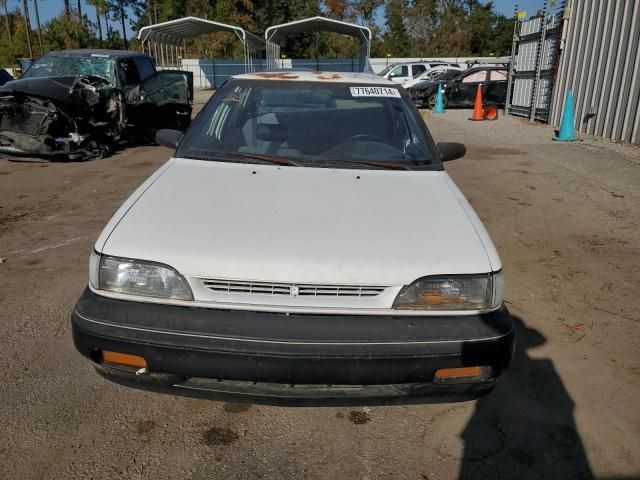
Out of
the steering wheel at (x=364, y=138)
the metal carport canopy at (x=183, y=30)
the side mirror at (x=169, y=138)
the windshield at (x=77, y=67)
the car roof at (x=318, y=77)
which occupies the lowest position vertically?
the side mirror at (x=169, y=138)

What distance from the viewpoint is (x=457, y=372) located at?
204 centimetres

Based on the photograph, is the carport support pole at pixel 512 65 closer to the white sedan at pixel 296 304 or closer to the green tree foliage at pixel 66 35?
the white sedan at pixel 296 304

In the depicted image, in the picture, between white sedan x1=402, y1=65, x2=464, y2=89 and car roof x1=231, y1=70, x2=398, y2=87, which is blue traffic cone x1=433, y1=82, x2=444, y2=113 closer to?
white sedan x1=402, y1=65, x2=464, y2=89

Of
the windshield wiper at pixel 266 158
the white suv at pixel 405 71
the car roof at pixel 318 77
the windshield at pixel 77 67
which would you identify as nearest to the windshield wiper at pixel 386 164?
the windshield wiper at pixel 266 158

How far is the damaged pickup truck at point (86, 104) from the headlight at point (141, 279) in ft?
23.8

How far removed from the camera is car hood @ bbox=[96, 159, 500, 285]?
2.02m

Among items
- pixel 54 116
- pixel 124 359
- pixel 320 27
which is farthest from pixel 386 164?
pixel 320 27

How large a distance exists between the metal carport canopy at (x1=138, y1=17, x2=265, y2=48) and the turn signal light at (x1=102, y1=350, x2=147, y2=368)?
24.1 meters

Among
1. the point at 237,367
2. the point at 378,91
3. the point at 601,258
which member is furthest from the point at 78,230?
the point at 601,258

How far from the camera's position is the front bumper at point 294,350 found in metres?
1.93

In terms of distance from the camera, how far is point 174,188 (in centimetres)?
263

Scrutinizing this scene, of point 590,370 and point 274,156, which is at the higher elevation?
point 274,156

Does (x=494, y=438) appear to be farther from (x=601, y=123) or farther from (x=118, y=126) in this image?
(x=601, y=123)

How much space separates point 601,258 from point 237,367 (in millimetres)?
3862
